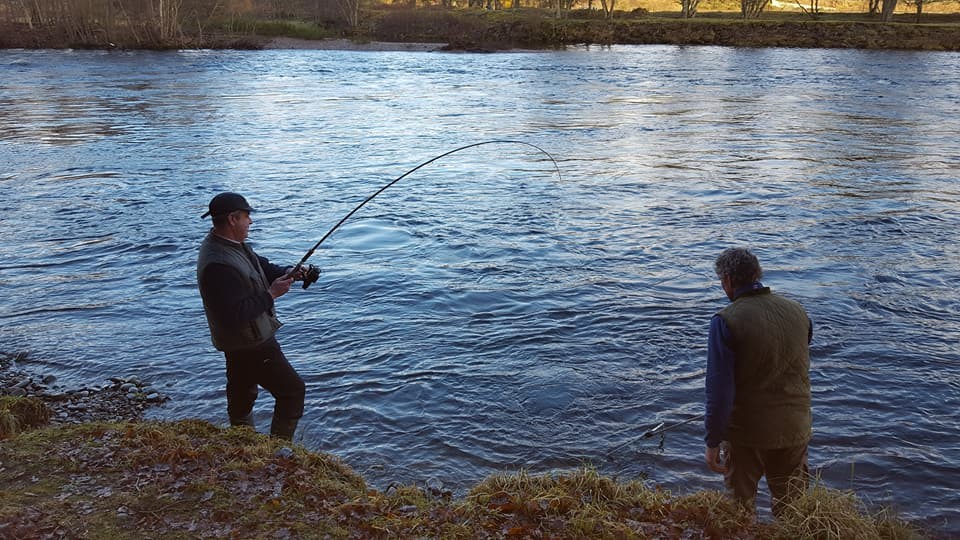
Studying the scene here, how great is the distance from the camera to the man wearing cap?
4895 mm

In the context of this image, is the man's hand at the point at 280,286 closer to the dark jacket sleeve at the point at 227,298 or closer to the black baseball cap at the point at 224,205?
the dark jacket sleeve at the point at 227,298

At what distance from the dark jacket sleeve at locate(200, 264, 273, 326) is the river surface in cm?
149

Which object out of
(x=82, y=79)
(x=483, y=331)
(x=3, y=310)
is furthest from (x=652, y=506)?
(x=82, y=79)

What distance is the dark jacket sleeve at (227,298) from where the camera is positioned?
16.0 feet

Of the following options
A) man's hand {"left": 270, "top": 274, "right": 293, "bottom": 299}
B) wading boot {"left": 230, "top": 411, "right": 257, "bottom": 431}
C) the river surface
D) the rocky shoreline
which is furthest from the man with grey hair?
the rocky shoreline

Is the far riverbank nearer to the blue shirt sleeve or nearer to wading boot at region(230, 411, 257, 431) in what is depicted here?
wading boot at region(230, 411, 257, 431)

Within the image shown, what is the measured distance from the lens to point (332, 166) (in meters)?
17.7

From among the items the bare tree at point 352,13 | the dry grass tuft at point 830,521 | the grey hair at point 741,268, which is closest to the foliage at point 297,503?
the dry grass tuft at point 830,521

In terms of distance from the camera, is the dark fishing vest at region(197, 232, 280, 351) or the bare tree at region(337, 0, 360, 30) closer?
the dark fishing vest at region(197, 232, 280, 351)

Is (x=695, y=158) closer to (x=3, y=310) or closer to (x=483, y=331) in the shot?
(x=483, y=331)

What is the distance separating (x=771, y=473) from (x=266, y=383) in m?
3.02

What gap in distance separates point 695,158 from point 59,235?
11.9 m

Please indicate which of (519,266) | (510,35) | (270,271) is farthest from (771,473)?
(510,35)

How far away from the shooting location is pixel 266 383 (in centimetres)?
529
